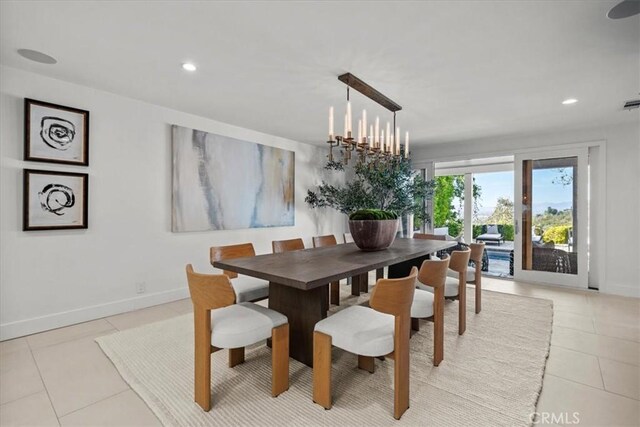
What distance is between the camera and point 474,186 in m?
6.21

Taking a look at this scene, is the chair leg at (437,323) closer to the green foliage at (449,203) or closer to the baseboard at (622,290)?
the baseboard at (622,290)

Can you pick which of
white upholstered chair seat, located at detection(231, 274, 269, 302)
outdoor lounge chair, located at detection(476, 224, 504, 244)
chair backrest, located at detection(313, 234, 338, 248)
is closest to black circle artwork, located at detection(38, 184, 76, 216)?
white upholstered chair seat, located at detection(231, 274, 269, 302)

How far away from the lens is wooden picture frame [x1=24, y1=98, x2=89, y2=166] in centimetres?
271

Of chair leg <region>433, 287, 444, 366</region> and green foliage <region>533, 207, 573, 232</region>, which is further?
green foliage <region>533, 207, 573, 232</region>

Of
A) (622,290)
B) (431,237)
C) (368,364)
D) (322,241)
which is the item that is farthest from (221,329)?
(622,290)

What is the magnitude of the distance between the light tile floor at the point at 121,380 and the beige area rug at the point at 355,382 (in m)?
0.09

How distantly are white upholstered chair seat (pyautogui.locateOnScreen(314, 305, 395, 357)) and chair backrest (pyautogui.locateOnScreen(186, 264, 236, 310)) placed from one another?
573 millimetres

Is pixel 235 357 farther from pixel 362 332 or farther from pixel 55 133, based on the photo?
A: pixel 55 133

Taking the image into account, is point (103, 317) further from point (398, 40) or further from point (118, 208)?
point (398, 40)

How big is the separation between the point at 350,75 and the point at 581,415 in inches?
111

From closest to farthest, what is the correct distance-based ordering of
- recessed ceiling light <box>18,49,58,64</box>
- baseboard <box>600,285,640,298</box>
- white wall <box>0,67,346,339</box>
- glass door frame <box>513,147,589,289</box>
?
1. recessed ceiling light <box>18,49,58,64</box>
2. white wall <box>0,67,346,339</box>
3. baseboard <box>600,285,640,298</box>
4. glass door frame <box>513,147,589,289</box>

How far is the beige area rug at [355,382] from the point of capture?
65.9 inches

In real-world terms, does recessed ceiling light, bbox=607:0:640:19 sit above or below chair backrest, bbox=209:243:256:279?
above

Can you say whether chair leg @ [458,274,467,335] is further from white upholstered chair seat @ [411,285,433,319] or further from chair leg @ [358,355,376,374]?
chair leg @ [358,355,376,374]
